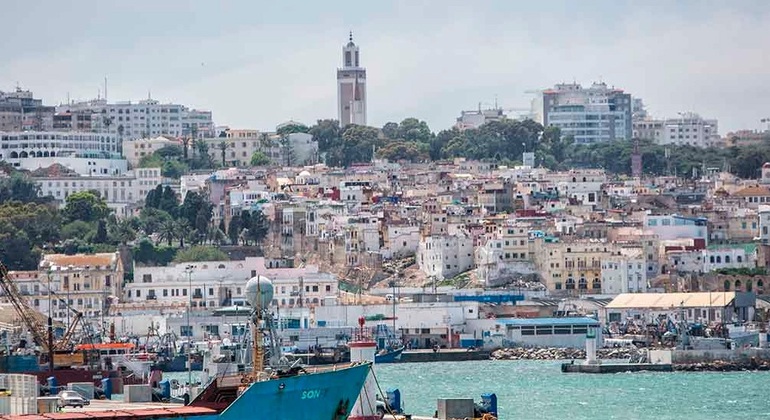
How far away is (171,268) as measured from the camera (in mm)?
85375

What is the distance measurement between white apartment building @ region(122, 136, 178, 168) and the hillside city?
0.16 m

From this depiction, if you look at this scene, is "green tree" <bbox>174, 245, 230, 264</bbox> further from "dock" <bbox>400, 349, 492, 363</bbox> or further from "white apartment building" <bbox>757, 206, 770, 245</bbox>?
"white apartment building" <bbox>757, 206, 770, 245</bbox>

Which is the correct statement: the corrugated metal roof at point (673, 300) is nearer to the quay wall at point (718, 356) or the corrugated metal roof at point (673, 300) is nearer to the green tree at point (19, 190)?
the quay wall at point (718, 356)

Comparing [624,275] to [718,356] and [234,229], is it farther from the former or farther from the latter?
[718,356]

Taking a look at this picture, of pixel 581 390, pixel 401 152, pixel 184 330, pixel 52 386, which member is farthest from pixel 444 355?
pixel 401 152

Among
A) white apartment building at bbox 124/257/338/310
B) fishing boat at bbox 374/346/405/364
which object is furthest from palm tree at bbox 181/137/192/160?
fishing boat at bbox 374/346/405/364

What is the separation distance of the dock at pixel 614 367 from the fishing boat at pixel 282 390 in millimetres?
38157

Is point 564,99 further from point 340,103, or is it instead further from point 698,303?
point 698,303

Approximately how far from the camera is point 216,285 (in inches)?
3263

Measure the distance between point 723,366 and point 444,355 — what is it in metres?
10.7

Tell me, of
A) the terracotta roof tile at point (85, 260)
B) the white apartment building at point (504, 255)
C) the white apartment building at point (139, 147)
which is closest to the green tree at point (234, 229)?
the terracotta roof tile at point (85, 260)

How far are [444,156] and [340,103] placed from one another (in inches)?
555

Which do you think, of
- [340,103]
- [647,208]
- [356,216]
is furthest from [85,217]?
[340,103]

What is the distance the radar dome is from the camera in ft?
81.4
